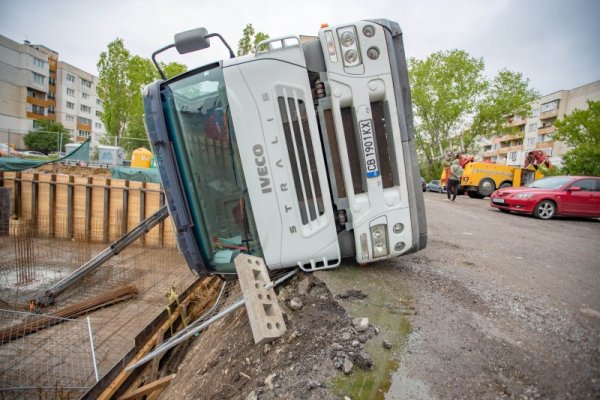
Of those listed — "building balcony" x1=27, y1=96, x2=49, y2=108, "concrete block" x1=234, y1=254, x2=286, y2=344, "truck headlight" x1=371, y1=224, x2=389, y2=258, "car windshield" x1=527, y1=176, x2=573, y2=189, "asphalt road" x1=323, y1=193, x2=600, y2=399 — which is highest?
"building balcony" x1=27, y1=96, x2=49, y2=108

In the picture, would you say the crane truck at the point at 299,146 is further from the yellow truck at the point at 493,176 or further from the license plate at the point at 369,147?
the yellow truck at the point at 493,176

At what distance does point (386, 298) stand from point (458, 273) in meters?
1.24

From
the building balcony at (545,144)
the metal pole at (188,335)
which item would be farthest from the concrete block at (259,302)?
the building balcony at (545,144)

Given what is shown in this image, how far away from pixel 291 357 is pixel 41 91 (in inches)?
2329

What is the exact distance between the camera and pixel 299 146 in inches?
109

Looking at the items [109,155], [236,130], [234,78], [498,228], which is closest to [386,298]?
[236,130]

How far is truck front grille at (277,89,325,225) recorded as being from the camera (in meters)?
2.70

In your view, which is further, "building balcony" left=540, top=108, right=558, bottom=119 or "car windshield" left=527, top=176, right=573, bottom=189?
"building balcony" left=540, top=108, right=558, bottom=119

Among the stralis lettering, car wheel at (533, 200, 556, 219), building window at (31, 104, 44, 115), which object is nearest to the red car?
car wheel at (533, 200, 556, 219)

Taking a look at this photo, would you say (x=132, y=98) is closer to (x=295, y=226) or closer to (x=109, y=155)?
(x=109, y=155)

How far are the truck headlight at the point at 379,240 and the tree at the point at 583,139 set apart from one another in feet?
76.7

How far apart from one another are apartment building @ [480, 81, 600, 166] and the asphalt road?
4036cm

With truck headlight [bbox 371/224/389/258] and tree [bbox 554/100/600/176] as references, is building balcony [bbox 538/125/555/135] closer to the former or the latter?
tree [bbox 554/100/600/176]

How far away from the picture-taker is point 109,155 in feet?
58.1
